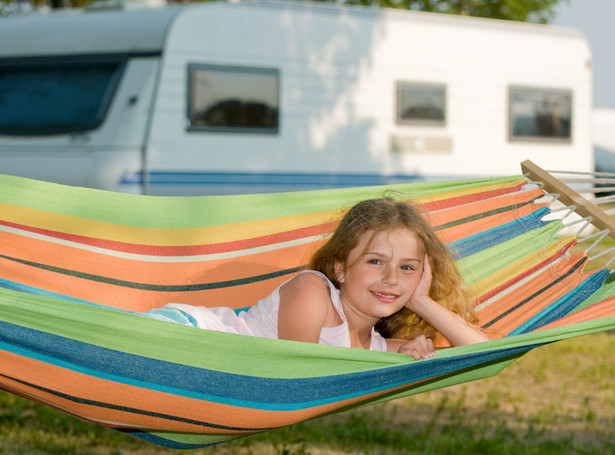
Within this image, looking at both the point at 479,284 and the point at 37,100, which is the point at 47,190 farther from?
the point at 37,100

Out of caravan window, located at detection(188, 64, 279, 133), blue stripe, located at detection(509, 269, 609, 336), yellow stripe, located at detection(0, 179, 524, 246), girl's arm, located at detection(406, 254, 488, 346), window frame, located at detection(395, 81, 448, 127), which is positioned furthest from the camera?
window frame, located at detection(395, 81, 448, 127)

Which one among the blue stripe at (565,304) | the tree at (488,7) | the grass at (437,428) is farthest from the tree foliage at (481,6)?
the blue stripe at (565,304)

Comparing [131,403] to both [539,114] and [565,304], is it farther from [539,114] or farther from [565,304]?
[539,114]

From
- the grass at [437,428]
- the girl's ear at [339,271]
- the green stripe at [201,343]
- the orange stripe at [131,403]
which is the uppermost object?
the girl's ear at [339,271]

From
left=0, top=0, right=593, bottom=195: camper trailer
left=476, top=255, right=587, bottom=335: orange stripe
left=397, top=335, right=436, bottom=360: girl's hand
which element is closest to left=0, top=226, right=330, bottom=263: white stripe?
left=476, top=255, right=587, bottom=335: orange stripe

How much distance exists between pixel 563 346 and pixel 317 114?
8.47 feet

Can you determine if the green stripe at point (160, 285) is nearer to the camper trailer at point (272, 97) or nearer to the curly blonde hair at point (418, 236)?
the curly blonde hair at point (418, 236)

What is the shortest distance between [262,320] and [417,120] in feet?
15.7

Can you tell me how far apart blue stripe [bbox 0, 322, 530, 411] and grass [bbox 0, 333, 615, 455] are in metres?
1.25

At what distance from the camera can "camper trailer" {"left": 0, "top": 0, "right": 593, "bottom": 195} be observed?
6.19 meters

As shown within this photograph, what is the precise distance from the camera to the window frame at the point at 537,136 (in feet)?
25.4

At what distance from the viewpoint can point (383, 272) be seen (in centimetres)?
258

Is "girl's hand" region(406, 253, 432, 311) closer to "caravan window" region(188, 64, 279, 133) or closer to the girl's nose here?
the girl's nose

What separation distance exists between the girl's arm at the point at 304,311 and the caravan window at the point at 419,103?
15.8ft
